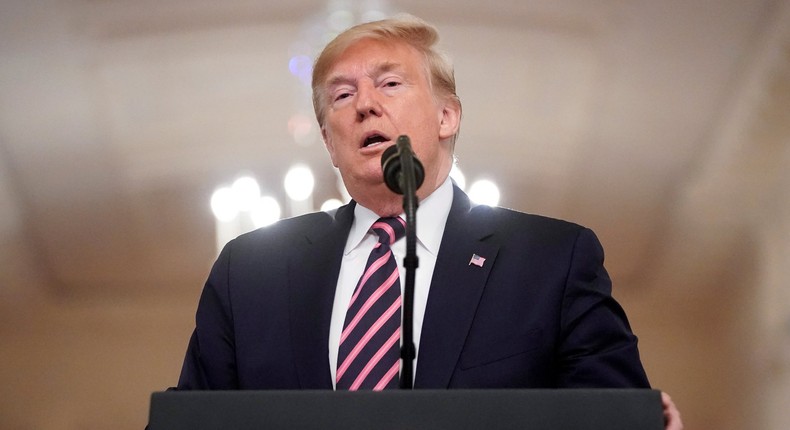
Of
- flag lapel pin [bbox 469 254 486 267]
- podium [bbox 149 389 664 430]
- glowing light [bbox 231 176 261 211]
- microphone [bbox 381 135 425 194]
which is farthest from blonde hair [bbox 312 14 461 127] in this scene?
glowing light [bbox 231 176 261 211]

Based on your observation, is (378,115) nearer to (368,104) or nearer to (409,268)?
(368,104)

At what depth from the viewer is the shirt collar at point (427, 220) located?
1.38m

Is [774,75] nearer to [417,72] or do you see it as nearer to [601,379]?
[417,72]

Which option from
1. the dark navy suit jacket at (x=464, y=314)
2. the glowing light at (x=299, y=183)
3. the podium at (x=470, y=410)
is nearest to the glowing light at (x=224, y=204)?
the glowing light at (x=299, y=183)

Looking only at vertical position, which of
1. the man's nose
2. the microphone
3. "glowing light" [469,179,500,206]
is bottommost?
"glowing light" [469,179,500,206]

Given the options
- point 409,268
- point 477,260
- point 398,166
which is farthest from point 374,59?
point 409,268

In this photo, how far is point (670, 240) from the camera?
2.70 metres

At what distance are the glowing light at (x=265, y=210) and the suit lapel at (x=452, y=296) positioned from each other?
135cm

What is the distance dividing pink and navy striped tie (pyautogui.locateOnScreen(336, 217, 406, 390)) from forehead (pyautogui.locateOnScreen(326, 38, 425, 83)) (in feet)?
1.05

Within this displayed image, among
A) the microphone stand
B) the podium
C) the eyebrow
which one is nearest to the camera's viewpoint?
the podium

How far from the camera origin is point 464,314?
4.01 ft

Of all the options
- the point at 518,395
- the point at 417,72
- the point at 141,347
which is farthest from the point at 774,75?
the point at 518,395

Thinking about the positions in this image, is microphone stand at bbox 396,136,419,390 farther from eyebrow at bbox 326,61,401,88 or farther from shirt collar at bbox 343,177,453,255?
eyebrow at bbox 326,61,401,88

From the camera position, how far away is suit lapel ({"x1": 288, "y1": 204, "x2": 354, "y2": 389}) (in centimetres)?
123
